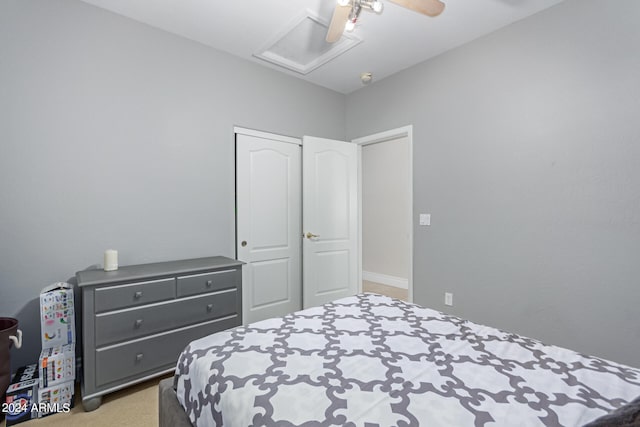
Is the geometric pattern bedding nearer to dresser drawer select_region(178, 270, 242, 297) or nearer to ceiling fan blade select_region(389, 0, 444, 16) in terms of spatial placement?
dresser drawer select_region(178, 270, 242, 297)

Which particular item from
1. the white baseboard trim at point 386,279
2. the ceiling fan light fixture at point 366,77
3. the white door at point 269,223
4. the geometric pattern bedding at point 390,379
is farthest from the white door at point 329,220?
the geometric pattern bedding at point 390,379

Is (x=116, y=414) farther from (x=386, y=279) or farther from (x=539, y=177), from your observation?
(x=386, y=279)

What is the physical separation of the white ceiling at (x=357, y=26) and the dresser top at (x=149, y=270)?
2001mm

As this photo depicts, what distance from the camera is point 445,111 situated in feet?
9.70

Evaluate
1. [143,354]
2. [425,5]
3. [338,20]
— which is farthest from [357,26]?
[143,354]

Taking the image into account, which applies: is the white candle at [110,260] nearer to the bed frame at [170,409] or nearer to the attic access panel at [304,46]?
the bed frame at [170,409]

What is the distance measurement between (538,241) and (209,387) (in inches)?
100.0

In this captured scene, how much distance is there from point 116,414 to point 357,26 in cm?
329

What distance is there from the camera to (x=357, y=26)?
2.50 meters

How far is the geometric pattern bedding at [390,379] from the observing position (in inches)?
33.8

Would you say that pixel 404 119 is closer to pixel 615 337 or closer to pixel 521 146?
pixel 521 146

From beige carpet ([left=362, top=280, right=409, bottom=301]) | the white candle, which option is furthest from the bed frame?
beige carpet ([left=362, top=280, right=409, bottom=301])

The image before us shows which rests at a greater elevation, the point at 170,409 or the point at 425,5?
the point at 425,5

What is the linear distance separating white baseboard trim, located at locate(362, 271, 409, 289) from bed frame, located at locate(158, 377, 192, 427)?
3.96 metres
